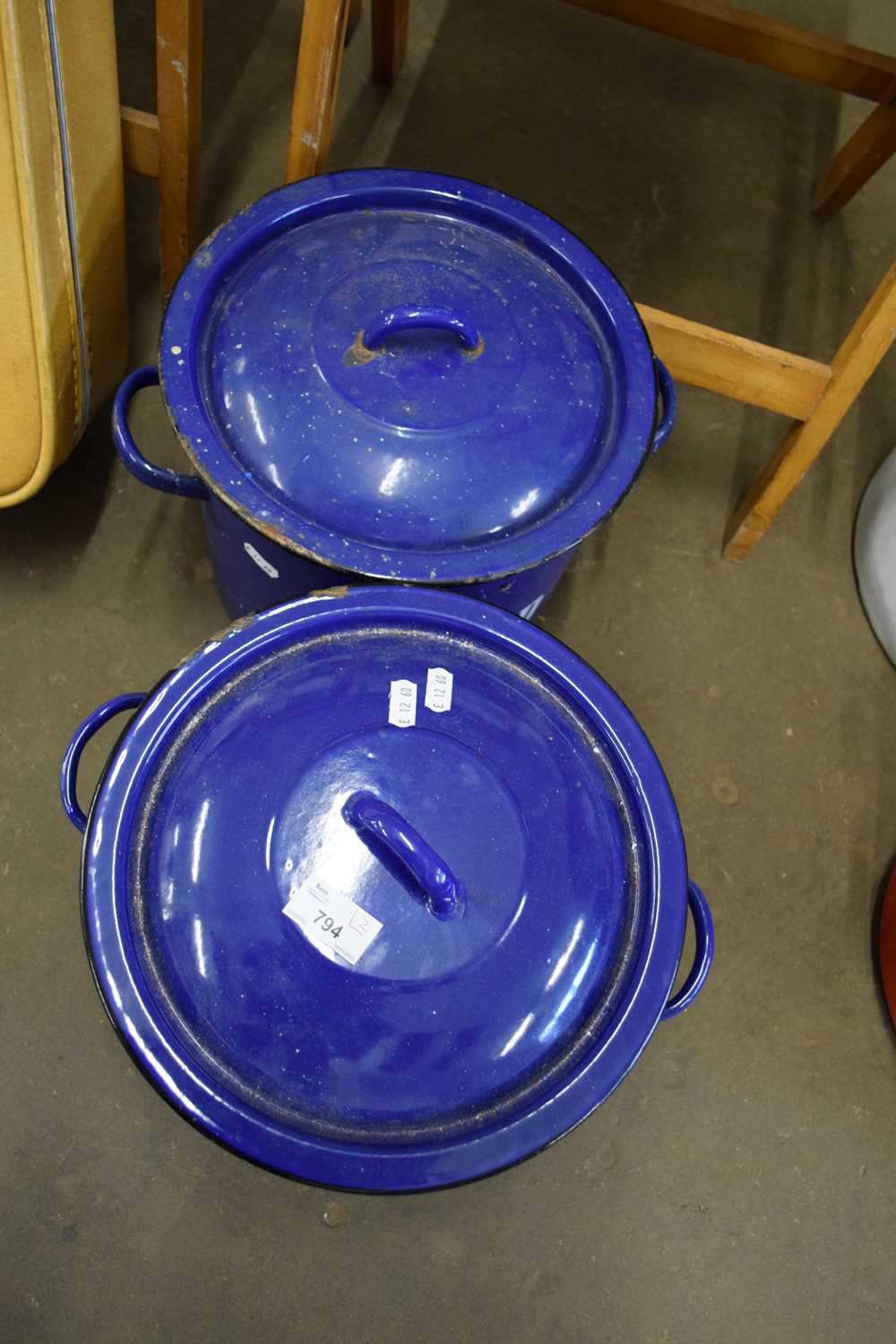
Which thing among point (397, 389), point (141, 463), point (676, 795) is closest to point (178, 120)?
point (141, 463)

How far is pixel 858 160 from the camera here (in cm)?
238

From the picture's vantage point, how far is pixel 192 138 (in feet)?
5.60

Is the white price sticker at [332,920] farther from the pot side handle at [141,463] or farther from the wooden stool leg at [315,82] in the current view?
the wooden stool leg at [315,82]

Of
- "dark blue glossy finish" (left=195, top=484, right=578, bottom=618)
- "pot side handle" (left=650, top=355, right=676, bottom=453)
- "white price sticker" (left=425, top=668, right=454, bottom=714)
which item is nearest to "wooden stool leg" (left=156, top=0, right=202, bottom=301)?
"dark blue glossy finish" (left=195, top=484, right=578, bottom=618)

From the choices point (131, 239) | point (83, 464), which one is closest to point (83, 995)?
point (83, 464)

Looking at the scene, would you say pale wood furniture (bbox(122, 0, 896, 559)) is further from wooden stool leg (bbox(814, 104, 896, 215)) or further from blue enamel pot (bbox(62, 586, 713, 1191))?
blue enamel pot (bbox(62, 586, 713, 1191))

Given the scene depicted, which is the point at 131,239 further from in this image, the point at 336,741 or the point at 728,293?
the point at 336,741

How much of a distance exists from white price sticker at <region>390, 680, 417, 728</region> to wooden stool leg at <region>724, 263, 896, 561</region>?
99 centimetres

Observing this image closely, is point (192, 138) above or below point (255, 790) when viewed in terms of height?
above

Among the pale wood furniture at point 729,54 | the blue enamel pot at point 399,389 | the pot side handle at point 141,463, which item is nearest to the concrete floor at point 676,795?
the pale wood furniture at point 729,54

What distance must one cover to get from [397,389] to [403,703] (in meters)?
0.41

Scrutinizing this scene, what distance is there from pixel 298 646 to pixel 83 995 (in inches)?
32.5

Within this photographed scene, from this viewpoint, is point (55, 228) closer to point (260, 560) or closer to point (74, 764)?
point (260, 560)

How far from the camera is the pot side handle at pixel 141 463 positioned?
1417mm
